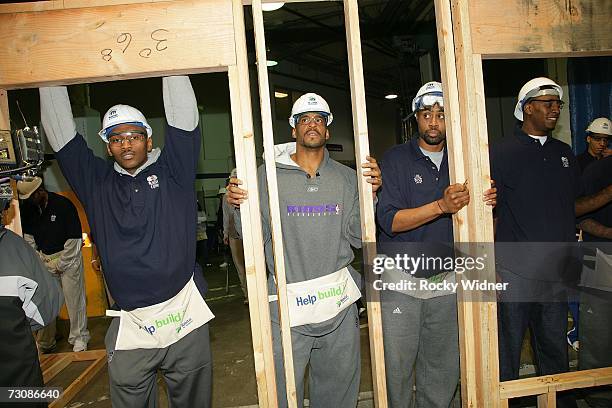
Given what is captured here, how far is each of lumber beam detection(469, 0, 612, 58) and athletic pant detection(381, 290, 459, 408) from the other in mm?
1290

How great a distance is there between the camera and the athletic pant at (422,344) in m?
2.29

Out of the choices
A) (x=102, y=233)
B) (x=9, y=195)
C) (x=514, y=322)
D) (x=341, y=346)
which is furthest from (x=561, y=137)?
(x=9, y=195)

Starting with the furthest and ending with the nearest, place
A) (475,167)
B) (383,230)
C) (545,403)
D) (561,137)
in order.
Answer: (561,137), (383,230), (545,403), (475,167)

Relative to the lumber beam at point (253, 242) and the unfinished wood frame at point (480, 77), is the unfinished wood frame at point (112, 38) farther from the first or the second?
the unfinished wood frame at point (480, 77)

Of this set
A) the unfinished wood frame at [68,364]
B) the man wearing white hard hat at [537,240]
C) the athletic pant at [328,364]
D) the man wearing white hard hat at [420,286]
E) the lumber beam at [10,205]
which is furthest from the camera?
the unfinished wood frame at [68,364]

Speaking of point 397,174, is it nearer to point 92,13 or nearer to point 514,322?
point 514,322

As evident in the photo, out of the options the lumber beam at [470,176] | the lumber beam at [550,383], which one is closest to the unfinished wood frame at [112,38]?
the lumber beam at [470,176]

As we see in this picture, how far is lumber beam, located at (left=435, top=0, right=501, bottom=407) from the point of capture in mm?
2021

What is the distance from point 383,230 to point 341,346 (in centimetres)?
65

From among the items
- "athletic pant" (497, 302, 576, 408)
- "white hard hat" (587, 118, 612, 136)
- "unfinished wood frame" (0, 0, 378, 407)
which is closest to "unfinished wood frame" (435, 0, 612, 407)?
"athletic pant" (497, 302, 576, 408)

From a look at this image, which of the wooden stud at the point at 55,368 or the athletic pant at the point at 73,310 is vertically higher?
the athletic pant at the point at 73,310

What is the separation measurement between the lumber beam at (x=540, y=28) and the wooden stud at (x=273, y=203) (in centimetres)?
99

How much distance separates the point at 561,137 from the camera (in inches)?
198

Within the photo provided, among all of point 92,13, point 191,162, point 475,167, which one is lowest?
point 475,167
